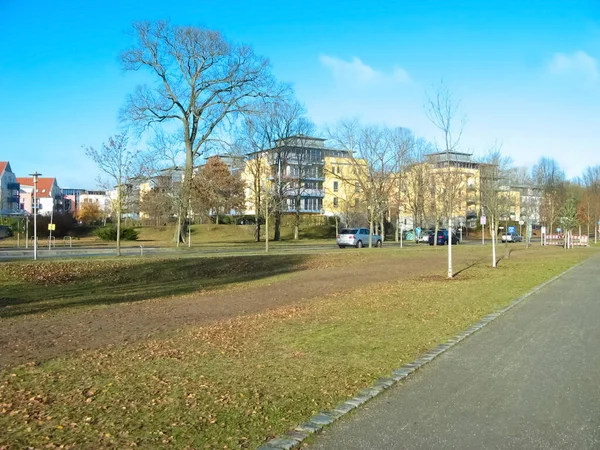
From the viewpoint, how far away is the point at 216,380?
607 cm

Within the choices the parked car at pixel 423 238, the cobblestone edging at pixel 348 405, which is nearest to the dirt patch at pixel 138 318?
the cobblestone edging at pixel 348 405

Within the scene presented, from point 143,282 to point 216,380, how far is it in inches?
593

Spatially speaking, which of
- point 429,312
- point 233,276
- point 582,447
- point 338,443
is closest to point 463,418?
point 582,447

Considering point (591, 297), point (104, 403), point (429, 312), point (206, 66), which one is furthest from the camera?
point (206, 66)

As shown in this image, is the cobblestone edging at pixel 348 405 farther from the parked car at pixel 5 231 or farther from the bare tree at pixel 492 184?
the parked car at pixel 5 231

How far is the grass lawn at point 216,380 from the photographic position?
450 cm

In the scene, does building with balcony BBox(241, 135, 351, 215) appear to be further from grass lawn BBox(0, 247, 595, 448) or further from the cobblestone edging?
the cobblestone edging

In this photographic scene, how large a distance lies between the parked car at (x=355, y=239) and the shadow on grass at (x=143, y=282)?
17977 mm

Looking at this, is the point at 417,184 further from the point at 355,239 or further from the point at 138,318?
the point at 138,318

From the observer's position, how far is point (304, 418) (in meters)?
4.88

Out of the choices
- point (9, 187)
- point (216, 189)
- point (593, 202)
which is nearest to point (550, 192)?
point (593, 202)

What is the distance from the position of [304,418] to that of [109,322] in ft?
21.2

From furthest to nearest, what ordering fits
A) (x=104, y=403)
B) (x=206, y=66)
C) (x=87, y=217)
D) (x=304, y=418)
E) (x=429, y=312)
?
(x=87, y=217) → (x=206, y=66) → (x=429, y=312) → (x=104, y=403) → (x=304, y=418)

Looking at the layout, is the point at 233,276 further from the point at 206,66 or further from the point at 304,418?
the point at 206,66
